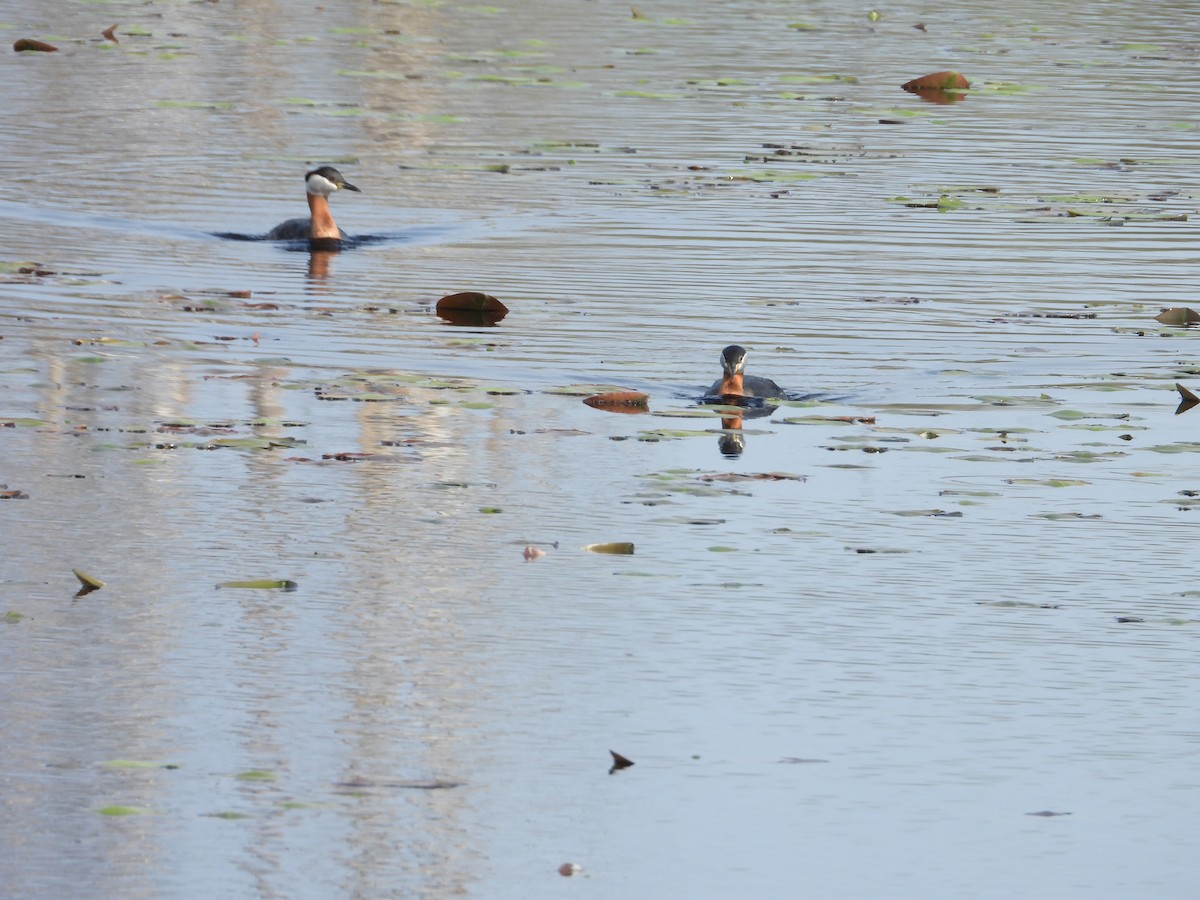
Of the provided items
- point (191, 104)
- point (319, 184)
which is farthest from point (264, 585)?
point (191, 104)

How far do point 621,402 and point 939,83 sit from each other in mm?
15124

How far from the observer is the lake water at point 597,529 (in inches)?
278

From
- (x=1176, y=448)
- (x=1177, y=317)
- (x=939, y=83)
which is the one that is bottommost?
(x=1176, y=448)

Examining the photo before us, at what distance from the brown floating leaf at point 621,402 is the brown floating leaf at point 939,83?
47.4ft

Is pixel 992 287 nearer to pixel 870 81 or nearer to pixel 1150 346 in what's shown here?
pixel 1150 346

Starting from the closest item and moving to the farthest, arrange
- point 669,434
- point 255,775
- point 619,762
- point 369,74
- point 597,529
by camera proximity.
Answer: point 255,775
point 619,762
point 597,529
point 669,434
point 369,74

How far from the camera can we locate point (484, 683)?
8.18 meters

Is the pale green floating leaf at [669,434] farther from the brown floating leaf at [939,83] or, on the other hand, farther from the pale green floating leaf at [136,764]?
the brown floating leaf at [939,83]

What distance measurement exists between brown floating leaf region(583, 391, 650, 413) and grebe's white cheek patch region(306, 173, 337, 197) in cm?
673

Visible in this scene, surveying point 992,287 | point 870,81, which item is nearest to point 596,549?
point 992,287

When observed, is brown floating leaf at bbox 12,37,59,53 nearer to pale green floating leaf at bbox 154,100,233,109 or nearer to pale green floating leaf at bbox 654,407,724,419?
pale green floating leaf at bbox 154,100,233,109

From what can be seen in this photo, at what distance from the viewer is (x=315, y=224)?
1880 centimetres

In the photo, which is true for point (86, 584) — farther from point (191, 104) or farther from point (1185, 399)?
point (191, 104)

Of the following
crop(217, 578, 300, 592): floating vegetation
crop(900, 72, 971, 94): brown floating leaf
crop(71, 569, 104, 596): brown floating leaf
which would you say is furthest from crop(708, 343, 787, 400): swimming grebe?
crop(900, 72, 971, 94): brown floating leaf
